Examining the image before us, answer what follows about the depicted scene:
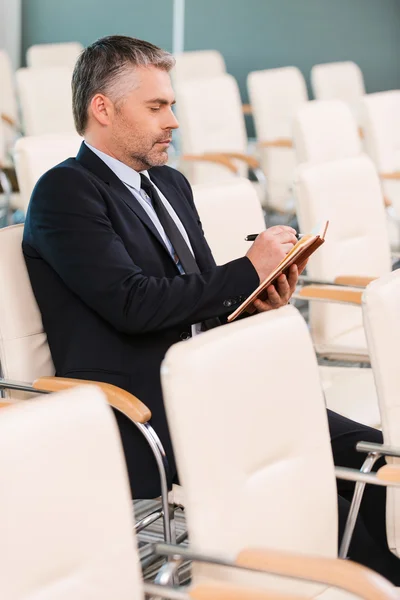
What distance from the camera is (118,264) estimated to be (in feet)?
7.58

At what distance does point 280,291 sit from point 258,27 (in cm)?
624

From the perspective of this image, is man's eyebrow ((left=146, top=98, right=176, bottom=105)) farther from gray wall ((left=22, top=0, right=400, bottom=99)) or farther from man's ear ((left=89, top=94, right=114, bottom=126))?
gray wall ((left=22, top=0, right=400, bottom=99))

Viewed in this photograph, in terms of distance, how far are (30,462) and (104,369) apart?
978 millimetres

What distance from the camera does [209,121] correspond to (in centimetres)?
534

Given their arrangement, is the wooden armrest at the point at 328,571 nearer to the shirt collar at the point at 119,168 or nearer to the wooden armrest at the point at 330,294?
the shirt collar at the point at 119,168

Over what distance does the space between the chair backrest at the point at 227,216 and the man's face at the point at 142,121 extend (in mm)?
492

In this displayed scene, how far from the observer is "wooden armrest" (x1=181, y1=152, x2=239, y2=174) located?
508 cm

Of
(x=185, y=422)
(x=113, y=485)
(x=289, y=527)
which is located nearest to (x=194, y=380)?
(x=185, y=422)

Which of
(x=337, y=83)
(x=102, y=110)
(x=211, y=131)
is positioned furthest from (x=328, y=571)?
(x=337, y=83)

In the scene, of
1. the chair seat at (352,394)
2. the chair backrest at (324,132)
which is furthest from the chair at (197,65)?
the chair seat at (352,394)

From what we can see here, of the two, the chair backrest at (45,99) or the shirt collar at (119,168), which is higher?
the chair backrest at (45,99)

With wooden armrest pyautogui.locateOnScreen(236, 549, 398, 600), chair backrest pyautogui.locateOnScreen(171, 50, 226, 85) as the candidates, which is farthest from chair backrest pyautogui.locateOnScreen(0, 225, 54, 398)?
chair backrest pyautogui.locateOnScreen(171, 50, 226, 85)

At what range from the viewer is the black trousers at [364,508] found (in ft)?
7.32

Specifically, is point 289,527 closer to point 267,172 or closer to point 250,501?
point 250,501
